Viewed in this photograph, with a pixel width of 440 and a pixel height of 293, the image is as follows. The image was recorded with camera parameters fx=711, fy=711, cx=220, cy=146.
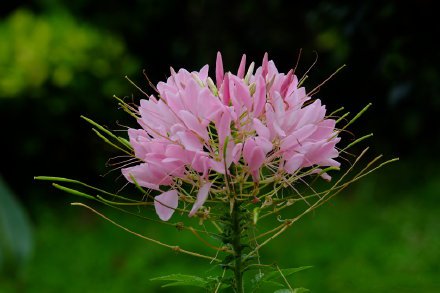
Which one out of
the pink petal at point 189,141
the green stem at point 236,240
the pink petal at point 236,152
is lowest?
the green stem at point 236,240

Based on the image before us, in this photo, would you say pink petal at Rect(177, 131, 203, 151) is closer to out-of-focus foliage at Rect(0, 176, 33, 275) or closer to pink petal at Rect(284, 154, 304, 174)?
pink petal at Rect(284, 154, 304, 174)

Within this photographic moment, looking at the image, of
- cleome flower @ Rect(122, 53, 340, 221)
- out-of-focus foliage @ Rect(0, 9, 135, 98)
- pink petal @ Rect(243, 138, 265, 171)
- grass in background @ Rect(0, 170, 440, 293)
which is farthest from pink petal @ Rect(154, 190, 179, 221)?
out-of-focus foliage @ Rect(0, 9, 135, 98)

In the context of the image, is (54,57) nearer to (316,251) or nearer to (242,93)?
(316,251)

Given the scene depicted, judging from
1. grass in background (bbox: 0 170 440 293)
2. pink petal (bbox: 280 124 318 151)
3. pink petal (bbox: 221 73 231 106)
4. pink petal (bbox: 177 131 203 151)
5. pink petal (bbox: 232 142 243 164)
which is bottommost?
grass in background (bbox: 0 170 440 293)

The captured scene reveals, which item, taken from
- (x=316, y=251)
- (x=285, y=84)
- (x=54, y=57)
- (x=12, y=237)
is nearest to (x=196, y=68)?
(x=54, y=57)

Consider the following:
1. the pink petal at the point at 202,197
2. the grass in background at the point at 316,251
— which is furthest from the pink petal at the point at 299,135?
the grass in background at the point at 316,251

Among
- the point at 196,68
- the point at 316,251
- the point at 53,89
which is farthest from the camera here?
the point at 196,68

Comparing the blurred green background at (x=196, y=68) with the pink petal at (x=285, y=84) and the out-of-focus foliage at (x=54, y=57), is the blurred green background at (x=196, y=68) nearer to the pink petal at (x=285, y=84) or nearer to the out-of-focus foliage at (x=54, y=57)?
the out-of-focus foliage at (x=54, y=57)

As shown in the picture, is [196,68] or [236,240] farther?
[196,68]
